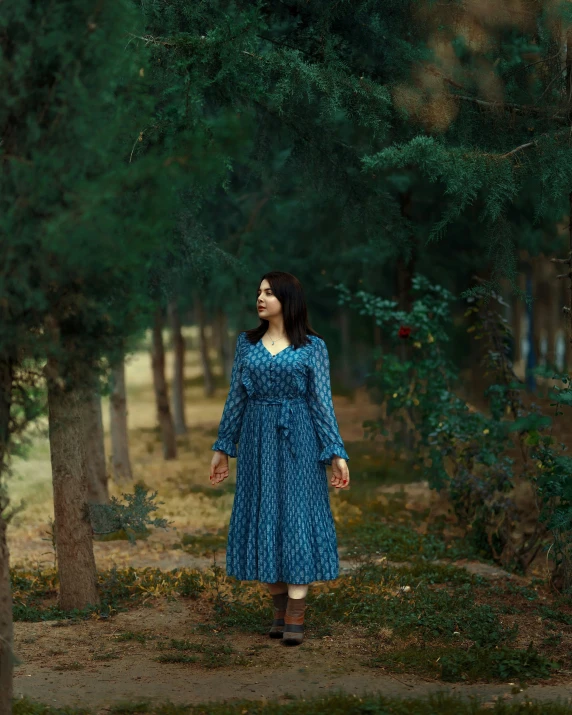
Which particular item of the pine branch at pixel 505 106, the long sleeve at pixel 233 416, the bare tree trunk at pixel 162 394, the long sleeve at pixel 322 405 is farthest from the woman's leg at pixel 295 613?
the bare tree trunk at pixel 162 394

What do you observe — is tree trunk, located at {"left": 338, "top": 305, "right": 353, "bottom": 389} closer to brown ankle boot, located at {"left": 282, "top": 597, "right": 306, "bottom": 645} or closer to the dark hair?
the dark hair

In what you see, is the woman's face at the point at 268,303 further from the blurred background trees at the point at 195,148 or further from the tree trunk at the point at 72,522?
the tree trunk at the point at 72,522

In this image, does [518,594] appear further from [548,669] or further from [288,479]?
[288,479]

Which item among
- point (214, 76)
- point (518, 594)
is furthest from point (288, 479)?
point (214, 76)

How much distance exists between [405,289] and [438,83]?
6.81 m

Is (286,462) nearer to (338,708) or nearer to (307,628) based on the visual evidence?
(307,628)

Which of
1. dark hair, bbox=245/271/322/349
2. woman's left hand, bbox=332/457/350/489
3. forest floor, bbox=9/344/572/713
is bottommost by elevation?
forest floor, bbox=9/344/572/713

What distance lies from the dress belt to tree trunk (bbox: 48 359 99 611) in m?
1.38

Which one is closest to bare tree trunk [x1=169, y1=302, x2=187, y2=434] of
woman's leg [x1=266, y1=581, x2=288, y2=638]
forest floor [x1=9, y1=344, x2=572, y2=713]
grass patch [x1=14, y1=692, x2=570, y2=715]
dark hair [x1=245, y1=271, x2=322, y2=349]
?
forest floor [x1=9, y1=344, x2=572, y2=713]

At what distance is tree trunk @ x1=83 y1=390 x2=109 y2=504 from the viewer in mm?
10891

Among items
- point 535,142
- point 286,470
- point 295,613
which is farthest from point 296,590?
point 535,142

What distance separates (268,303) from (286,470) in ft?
3.47

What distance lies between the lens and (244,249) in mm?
13508

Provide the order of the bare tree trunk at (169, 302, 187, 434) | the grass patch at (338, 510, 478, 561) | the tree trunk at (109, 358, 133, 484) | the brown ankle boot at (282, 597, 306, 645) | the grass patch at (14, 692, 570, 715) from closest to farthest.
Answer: the grass patch at (14, 692, 570, 715)
the brown ankle boot at (282, 597, 306, 645)
the grass patch at (338, 510, 478, 561)
the tree trunk at (109, 358, 133, 484)
the bare tree trunk at (169, 302, 187, 434)
